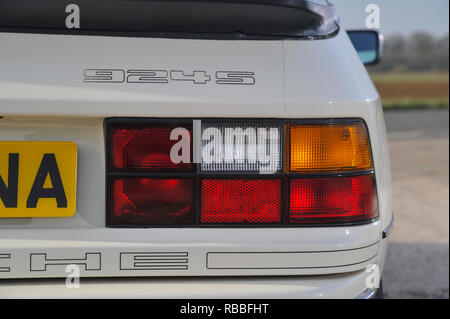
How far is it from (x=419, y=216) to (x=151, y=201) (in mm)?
4427

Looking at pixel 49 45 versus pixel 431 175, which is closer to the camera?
pixel 49 45

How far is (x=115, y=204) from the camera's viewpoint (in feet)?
4.94

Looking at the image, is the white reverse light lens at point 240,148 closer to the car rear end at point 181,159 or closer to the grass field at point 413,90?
the car rear end at point 181,159

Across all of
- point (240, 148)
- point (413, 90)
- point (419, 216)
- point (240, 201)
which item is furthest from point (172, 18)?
point (413, 90)

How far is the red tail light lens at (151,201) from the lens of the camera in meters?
1.50

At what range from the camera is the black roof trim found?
4.96ft

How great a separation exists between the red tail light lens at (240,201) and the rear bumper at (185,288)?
0.16 m

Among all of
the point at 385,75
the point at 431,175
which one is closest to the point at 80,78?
the point at 431,175

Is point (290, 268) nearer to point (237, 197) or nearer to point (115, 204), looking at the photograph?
point (237, 197)

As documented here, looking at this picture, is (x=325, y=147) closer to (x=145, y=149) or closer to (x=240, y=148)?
(x=240, y=148)

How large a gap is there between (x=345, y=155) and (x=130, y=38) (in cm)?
64

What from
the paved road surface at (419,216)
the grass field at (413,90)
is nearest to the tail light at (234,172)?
the paved road surface at (419,216)

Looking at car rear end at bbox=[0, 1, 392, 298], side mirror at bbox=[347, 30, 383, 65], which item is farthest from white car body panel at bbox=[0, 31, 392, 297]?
side mirror at bbox=[347, 30, 383, 65]

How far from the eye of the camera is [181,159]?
148 cm
